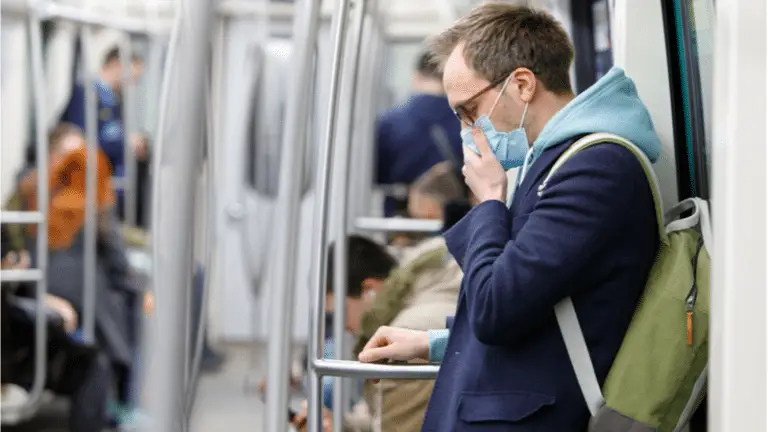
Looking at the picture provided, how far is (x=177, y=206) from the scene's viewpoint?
3.85 feet

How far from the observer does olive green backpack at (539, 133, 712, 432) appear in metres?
1.49

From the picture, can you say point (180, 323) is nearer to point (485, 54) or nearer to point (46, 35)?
point (485, 54)

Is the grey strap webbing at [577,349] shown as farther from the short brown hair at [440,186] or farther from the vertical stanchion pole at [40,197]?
the vertical stanchion pole at [40,197]

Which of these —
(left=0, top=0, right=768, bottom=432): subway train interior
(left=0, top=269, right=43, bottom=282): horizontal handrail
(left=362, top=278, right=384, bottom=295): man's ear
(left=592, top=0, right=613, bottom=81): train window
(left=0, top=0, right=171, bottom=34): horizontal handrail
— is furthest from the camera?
(left=0, top=0, right=171, bottom=34): horizontal handrail

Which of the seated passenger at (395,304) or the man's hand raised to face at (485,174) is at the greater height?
the man's hand raised to face at (485,174)

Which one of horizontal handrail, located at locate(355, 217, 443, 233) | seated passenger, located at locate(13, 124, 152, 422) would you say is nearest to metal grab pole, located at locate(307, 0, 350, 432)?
horizontal handrail, located at locate(355, 217, 443, 233)

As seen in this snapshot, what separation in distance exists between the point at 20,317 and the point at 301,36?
329 centimetres

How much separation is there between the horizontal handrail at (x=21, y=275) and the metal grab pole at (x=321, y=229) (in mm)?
2778

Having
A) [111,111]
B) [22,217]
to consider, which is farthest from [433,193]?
[111,111]

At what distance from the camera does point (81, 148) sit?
5.11 meters

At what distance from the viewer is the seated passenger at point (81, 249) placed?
506cm

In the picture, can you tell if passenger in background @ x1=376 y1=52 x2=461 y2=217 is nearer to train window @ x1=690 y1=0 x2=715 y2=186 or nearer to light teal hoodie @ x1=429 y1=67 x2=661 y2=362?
train window @ x1=690 y1=0 x2=715 y2=186

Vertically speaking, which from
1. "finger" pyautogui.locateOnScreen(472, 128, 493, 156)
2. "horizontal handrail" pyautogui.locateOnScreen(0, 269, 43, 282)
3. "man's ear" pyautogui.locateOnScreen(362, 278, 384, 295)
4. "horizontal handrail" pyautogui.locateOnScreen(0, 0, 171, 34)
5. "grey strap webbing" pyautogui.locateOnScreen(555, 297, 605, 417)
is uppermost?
"horizontal handrail" pyautogui.locateOnScreen(0, 0, 171, 34)

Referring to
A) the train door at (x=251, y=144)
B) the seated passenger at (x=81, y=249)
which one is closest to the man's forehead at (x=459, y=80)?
the seated passenger at (x=81, y=249)
